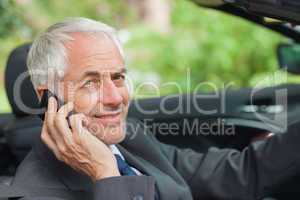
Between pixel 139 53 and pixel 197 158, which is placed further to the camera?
pixel 139 53

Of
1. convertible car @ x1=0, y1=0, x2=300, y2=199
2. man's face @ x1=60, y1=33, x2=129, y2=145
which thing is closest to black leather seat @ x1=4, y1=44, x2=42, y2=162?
convertible car @ x1=0, y1=0, x2=300, y2=199

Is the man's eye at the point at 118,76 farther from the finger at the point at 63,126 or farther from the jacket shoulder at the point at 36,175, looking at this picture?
the jacket shoulder at the point at 36,175

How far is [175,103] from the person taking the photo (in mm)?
3820

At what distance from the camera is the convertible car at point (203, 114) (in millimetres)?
3188

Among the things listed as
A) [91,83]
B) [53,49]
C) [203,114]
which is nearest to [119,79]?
[91,83]

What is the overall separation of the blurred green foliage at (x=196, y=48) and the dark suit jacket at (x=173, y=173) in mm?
4524

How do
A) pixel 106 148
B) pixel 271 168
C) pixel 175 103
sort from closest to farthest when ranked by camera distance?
1. pixel 106 148
2. pixel 271 168
3. pixel 175 103

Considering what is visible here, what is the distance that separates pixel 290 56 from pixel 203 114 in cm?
62

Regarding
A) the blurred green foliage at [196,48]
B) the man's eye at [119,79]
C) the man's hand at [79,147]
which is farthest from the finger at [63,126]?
the blurred green foliage at [196,48]

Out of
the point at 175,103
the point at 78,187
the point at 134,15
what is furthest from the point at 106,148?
the point at 134,15

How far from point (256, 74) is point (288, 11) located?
5.78 metres

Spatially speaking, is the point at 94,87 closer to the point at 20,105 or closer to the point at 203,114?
the point at 20,105

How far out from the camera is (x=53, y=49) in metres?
2.42

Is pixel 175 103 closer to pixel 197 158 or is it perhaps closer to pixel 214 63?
pixel 197 158
